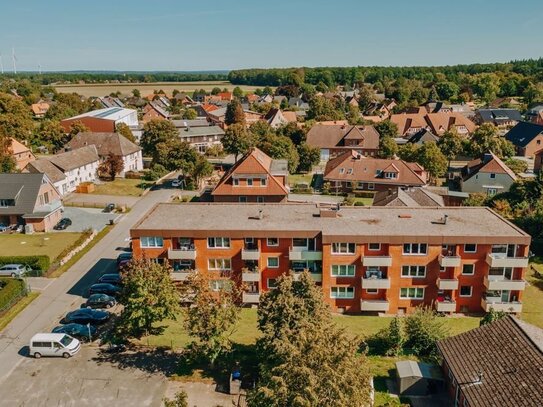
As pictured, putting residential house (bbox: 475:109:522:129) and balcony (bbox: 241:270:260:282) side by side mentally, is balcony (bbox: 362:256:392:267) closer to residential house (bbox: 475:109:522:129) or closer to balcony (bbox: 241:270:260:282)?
balcony (bbox: 241:270:260:282)

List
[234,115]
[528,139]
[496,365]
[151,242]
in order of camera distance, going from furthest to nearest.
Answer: [234,115] → [528,139] → [151,242] → [496,365]

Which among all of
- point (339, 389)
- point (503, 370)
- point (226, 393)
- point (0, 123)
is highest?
point (0, 123)

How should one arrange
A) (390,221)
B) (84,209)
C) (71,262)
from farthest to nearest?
(84,209)
(71,262)
(390,221)

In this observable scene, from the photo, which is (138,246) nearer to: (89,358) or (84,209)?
(89,358)

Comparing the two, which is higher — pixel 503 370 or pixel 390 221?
pixel 390 221

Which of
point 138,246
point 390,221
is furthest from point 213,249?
point 390,221

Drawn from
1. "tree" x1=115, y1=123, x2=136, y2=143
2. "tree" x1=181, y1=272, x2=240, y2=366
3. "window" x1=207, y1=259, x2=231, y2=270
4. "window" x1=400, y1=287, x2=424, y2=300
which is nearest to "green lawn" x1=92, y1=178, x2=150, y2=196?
"tree" x1=115, y1=123, x2=136, y2=143

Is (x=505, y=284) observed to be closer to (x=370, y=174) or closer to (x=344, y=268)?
(x=344, y=268)

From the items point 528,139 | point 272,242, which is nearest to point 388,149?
point 528,139

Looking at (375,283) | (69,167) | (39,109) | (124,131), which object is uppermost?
(39,109)
